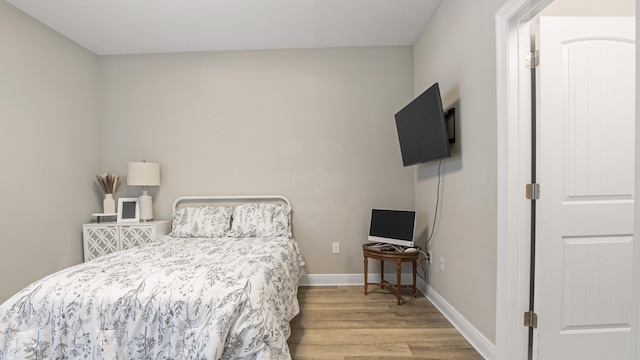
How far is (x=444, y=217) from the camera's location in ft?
7.82

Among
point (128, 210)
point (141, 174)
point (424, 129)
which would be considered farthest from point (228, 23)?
point (128, 210)

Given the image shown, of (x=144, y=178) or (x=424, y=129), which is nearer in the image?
(x=424, y=129)

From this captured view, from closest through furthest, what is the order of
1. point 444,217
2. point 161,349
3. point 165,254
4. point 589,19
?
point 161,349 < point 589,19 < point 165,254 < point 444,217

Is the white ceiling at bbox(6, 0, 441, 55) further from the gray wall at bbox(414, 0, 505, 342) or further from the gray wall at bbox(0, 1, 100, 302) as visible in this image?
the gray wall at bbox(414, 0, 505, 342)

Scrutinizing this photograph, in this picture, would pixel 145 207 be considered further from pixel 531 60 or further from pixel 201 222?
pixel 531 60

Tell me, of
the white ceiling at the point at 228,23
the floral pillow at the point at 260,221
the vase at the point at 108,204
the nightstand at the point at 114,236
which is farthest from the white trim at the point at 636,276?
the vase at the point at 108,204

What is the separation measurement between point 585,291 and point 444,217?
0.97 metres

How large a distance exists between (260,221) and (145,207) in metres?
1.30

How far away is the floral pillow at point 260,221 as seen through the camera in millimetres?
2863

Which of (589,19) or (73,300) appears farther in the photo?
(589,19)

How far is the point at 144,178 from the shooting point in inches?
116

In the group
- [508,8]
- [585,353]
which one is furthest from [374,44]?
[585,353]

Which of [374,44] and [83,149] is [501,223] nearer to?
[374,44]

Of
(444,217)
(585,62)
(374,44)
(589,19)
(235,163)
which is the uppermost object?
(374,44)
